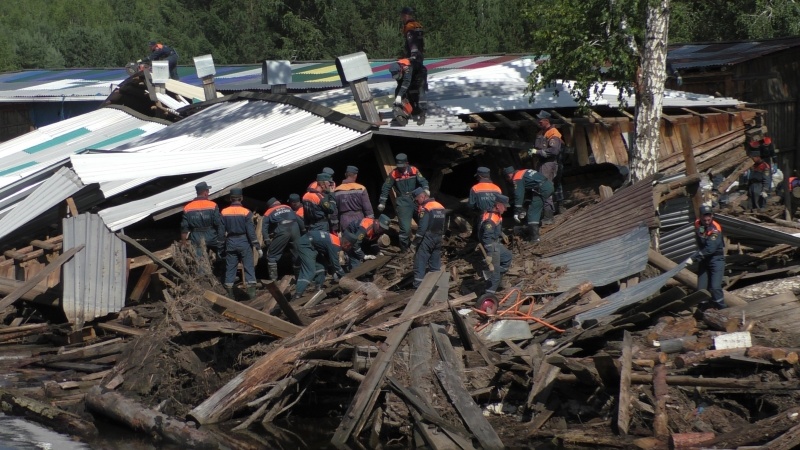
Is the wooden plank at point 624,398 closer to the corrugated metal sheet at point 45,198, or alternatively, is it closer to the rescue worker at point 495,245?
the rescue worker at point 495,245

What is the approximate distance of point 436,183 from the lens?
17.5 metres

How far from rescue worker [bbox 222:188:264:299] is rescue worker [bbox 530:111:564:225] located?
15.0 ft

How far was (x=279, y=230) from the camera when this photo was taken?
14.8m

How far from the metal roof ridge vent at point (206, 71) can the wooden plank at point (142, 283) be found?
25.6 feet

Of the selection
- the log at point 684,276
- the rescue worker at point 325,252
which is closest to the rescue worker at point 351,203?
the rescue worker at point 325,252

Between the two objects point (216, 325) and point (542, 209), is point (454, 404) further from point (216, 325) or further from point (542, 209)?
point (542, 209)

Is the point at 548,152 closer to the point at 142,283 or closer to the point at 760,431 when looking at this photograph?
the point at 142,283

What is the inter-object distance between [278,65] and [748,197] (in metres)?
9.68

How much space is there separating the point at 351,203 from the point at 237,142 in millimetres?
3165

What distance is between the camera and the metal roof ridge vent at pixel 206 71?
72.7ft

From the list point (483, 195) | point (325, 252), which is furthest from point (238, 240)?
point (483, 195)

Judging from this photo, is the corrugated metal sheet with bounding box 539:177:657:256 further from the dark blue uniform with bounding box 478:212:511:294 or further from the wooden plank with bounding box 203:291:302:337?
the wooden plank with bounding box 203:291:302:337

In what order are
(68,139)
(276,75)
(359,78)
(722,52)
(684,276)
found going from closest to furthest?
(684,276) < (359,78) < (276,75) < (68,139) < (722,52)

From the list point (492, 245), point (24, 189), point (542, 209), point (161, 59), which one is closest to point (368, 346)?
point (492, 245)
